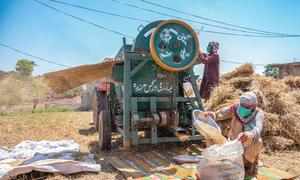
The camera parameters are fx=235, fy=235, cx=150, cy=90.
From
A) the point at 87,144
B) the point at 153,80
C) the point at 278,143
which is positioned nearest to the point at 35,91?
the point at 87,144

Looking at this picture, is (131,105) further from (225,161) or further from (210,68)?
(210,68)

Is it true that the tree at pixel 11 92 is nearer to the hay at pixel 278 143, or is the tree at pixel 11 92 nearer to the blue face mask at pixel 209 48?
the blue face mask at pixel 209 48

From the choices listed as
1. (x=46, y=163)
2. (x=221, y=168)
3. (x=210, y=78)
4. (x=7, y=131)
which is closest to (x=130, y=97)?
(x=46, y=163)

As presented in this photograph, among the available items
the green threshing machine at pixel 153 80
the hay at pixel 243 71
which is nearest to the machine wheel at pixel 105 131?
the green threshing machine at pixel 153 80

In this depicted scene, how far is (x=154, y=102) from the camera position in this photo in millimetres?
4027

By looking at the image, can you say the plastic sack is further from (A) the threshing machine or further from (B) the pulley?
(B) the pulley

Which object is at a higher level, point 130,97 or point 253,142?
point 130,97

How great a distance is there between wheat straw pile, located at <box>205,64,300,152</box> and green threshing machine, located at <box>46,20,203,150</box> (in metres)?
0.96

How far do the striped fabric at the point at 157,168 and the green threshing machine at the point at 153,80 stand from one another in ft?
0.85

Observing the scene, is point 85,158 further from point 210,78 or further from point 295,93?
point 295,93

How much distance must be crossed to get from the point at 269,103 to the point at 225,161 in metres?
2.99

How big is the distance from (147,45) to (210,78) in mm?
1927

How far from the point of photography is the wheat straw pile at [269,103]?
451 centimetres

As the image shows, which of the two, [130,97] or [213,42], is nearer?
[130,97]
